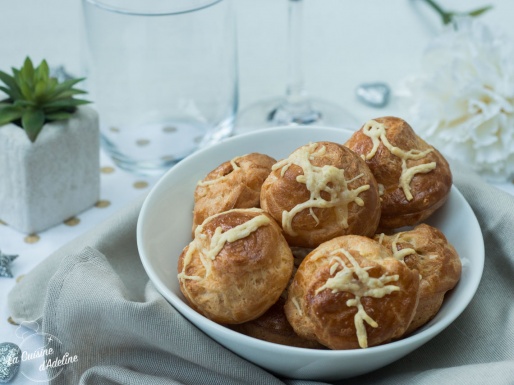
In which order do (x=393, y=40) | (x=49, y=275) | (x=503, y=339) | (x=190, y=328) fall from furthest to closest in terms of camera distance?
1. (x=393, y=40)
2. (x=49, y=275)
3. (x=503, y=339)
4. (x=190, y=328)

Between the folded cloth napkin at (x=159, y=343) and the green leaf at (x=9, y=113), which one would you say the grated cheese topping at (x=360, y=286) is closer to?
the folded cloth napkin at (x=159, y=343)

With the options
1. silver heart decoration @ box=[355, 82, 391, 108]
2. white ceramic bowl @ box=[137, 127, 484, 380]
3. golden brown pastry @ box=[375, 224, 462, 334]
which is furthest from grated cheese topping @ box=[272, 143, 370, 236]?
silver heart decoration @ box=[355, 82, 391, 108]

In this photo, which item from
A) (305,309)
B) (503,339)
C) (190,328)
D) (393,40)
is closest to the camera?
(305,309)

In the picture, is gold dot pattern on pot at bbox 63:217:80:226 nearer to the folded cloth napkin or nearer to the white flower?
the folded cloth napkin

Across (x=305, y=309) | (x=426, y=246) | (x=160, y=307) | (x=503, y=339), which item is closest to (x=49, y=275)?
(x=160, y=307)

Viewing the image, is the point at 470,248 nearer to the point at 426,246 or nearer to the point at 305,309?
the point at 426,246
